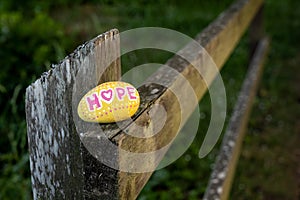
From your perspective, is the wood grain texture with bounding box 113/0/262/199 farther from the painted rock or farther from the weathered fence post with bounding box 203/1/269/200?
the weathered fence post with bounding box 203/1/269/200

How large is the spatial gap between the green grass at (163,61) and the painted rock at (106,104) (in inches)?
42.0

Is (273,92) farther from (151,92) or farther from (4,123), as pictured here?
(151,92)

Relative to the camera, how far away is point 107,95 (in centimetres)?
102

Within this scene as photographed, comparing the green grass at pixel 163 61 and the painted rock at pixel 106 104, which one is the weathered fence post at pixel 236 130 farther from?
the painted rock at pixel 106 104

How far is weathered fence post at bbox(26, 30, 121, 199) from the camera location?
980mm

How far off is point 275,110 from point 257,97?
354mm

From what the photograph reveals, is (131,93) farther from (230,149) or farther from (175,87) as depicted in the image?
(230,149)

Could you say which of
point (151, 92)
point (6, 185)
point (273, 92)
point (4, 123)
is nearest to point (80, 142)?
point (151, 92)

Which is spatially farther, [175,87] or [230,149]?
[230,149]

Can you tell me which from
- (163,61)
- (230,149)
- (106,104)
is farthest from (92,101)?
(163,61)

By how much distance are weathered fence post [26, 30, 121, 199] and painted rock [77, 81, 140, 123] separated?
3cm

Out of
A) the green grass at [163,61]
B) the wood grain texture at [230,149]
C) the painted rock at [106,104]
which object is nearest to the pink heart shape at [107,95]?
the painted rock at [106,104]

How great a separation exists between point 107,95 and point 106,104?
0.02 metres

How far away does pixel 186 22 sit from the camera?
20.7 feet
